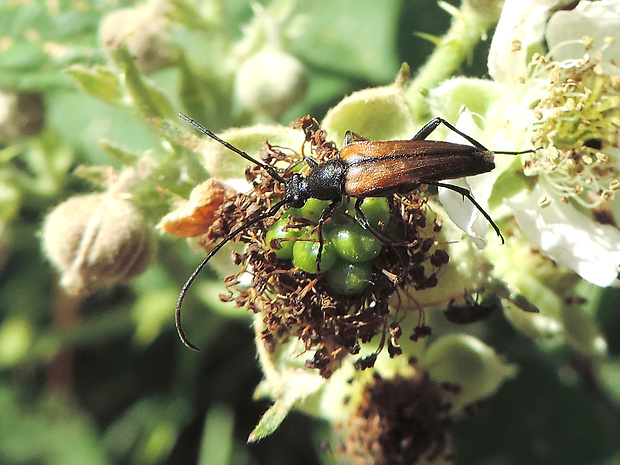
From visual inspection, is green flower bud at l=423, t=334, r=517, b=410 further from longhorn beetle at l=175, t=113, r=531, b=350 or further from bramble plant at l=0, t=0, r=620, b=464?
longhorn beetle at l=175, t=113, r=531, b=350

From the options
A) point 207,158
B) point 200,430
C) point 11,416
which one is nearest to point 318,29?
point 207,158

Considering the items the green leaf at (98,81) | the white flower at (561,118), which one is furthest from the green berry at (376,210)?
the green leaf at (98,81)

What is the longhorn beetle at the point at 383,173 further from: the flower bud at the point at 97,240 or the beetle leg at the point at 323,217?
the flower bud at the point at 97,240

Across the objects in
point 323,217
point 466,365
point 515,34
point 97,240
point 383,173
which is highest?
point 515,34

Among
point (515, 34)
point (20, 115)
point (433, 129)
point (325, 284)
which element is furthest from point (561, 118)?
point (20, 115)

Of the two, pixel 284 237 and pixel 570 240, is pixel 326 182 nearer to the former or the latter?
pixel 284 237

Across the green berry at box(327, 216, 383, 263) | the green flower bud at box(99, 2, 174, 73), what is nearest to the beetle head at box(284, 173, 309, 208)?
the green berry at box(327, 216, 383, 263)
